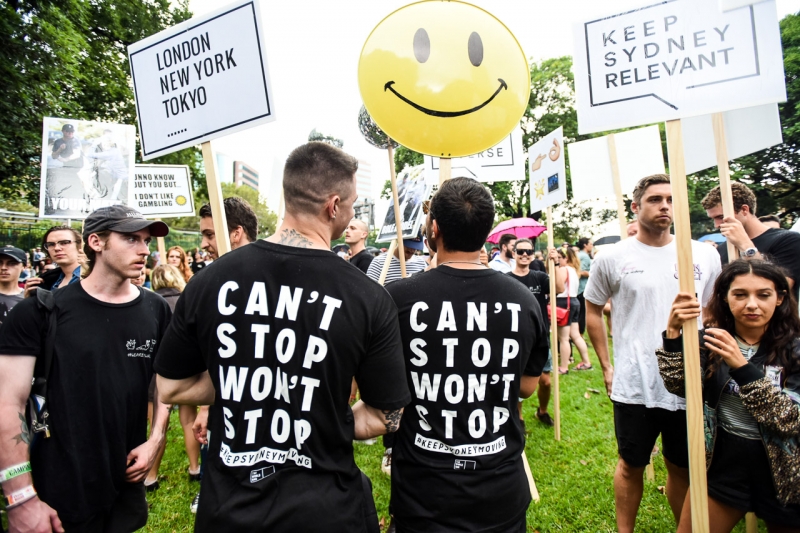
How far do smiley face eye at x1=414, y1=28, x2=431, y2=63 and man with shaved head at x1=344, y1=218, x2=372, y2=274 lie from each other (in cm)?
361

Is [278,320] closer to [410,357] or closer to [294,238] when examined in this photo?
[294,238]

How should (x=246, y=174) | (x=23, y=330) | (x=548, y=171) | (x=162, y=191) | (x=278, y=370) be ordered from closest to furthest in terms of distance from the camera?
(x=278, y=370), (x=23, y=330), (x=548, y=171), (x=162, y=191), (x=246, y=174)

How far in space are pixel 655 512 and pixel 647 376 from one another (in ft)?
4.92

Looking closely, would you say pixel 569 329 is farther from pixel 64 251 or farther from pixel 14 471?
pixel 14 471

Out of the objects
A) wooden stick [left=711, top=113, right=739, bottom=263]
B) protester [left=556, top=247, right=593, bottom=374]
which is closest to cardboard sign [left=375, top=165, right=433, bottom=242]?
wooden stick [left=711, top=113, right=739, bottom=263]

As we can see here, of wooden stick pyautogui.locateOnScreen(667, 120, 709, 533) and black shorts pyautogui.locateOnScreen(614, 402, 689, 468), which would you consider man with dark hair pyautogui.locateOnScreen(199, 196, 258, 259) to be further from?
black shorts pyautogui.locateOnScreen(614, 402, 689, 468)

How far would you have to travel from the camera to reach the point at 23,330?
200 cm

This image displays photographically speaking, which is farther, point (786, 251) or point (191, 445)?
point (191, 445)

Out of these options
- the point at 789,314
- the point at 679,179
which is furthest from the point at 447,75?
the point at 789,314

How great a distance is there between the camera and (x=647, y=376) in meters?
2.79

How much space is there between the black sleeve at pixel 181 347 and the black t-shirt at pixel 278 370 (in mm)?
11

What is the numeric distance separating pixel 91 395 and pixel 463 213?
1928 mm

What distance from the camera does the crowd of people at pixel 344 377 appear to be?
1.52m

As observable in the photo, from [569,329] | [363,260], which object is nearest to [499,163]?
[363,260]
